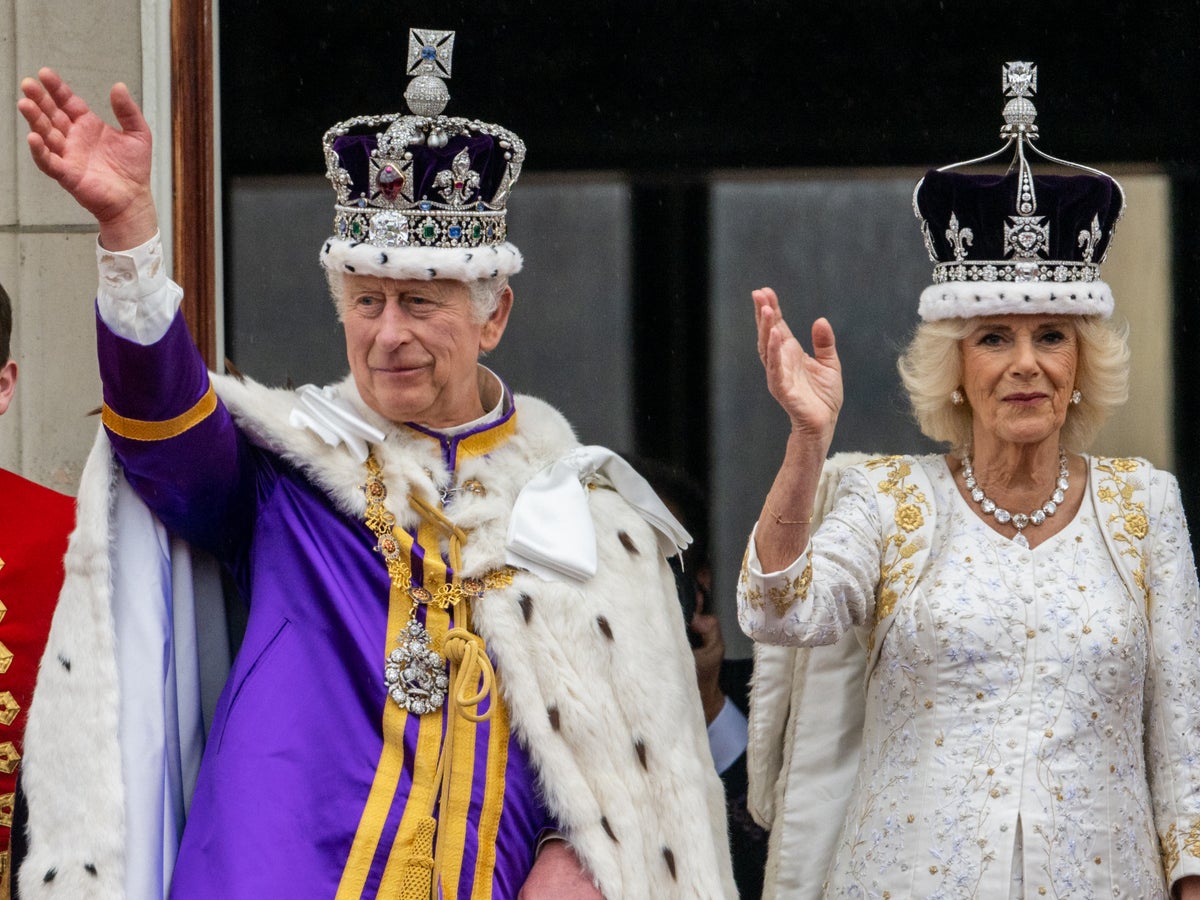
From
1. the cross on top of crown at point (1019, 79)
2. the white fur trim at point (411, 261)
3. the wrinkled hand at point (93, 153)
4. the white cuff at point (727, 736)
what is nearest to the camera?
the wrinkled hand at point (93, 153)

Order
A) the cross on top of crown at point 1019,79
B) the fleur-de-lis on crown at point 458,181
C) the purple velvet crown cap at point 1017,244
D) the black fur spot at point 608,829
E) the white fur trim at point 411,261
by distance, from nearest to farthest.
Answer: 1. the black fur spot at point 608,829
2. the white fur trim at point 411,261
3. the fleur-de-lis on crown at point 458,181
4. the purple velvet crown cap at point 1017,244
5. the cross on top of crown at point 1019,79

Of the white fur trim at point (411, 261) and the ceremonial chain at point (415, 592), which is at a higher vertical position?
the white fur trim at point (411, 261)

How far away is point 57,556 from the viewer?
3.43m

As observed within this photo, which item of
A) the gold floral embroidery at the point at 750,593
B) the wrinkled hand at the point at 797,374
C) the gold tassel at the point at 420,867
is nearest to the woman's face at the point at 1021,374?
the wrinkled hand at the point at 797,374

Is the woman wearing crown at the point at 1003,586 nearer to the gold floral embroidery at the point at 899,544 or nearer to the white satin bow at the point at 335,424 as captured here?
the gold floral embroidery at the point at 899,544

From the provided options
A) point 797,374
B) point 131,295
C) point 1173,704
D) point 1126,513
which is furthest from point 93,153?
point 1173,704

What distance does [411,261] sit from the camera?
3312mm

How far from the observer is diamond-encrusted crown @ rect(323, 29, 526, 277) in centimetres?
338

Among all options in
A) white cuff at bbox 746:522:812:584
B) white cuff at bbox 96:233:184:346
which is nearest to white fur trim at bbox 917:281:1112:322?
white cuff at bbox 746:522:812:584

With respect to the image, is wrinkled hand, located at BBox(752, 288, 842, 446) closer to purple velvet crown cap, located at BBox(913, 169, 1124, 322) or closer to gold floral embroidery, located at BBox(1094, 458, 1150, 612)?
purple velvet crown cap, located at BBox(913, 169, 1124, 322)

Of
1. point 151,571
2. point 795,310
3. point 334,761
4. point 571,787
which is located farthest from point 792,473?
point 795,310

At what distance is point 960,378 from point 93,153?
1.68m

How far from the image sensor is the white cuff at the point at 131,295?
3.03 m

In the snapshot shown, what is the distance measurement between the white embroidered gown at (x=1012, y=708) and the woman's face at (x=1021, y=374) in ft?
0.64
